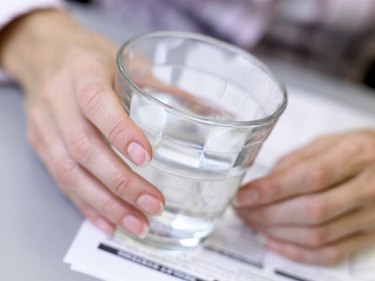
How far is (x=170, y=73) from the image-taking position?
1.67ft

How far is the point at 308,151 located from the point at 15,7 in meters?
0.32

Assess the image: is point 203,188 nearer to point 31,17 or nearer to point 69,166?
point 69,166

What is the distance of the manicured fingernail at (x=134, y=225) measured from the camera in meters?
0.45

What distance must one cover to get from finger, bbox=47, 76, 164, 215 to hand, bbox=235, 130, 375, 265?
0.10 m

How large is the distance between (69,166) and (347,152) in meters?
0.23

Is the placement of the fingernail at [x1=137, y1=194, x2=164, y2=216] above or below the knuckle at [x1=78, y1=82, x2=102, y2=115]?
below

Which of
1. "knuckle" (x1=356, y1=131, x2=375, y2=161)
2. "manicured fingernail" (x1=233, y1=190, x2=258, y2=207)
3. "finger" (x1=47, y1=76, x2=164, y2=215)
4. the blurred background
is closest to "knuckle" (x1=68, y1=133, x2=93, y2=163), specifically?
"finger" (x1=47, y1=76, x2=164, y2=215)

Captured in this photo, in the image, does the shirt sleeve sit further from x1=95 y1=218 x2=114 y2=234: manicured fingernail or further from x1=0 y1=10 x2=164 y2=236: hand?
x1=95 y1=218 x2=114 y2=234: manicured fingernail

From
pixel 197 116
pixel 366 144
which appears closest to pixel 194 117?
pixel 197 116

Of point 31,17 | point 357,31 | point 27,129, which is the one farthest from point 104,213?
point 357,31

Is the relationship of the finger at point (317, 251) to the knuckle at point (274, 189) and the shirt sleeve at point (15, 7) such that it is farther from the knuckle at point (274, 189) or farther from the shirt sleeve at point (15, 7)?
the shirt sleeve at point (15, 7)

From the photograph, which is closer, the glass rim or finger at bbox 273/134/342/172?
the glass rim

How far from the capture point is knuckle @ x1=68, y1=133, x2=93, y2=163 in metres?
0.44

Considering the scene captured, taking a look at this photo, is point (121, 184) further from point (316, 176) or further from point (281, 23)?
point (281, 23)
